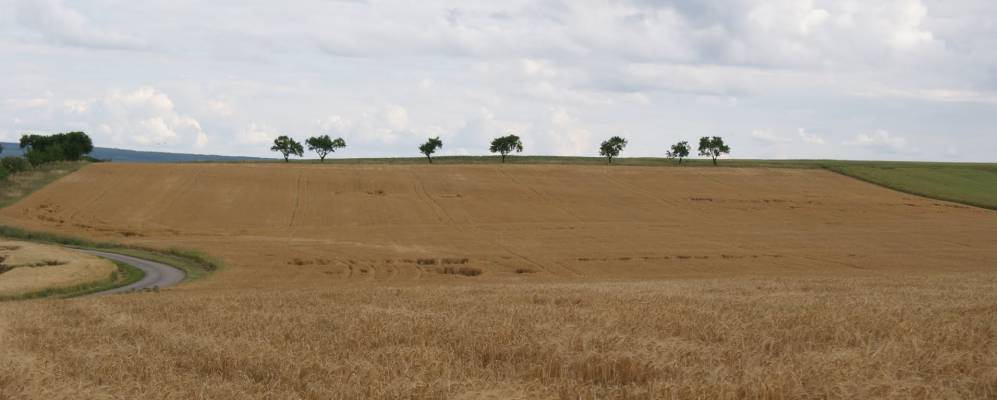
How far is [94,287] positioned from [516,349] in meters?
30.5

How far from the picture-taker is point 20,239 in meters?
53.5

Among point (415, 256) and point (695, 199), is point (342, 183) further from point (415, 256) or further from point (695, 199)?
point (415, 256)

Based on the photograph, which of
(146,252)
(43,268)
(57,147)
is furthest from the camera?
(57,147)

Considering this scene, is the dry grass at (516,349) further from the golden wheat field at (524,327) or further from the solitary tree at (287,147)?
the solitary tree at (287,147)

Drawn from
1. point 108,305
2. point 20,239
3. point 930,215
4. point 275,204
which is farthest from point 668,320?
point 930,215

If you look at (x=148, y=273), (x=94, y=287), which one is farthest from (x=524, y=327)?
(x=148, y=273)

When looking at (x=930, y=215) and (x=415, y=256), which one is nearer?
(x=415, y=256)

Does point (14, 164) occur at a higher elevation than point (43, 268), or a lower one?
higher

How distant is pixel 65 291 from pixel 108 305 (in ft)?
60.7

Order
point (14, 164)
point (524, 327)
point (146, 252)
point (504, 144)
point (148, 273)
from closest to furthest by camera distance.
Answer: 1. point (524, 327)
2. point (148, 273)
3. point (146, 252)
4. point (14, 164)
5. point (504, 144)

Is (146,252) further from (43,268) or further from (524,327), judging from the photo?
(524,327)

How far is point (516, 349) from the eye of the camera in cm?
1067

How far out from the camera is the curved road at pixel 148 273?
35.6 metres

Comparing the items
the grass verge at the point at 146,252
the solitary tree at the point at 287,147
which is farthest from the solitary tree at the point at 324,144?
the grass verge at the point at 146,252
